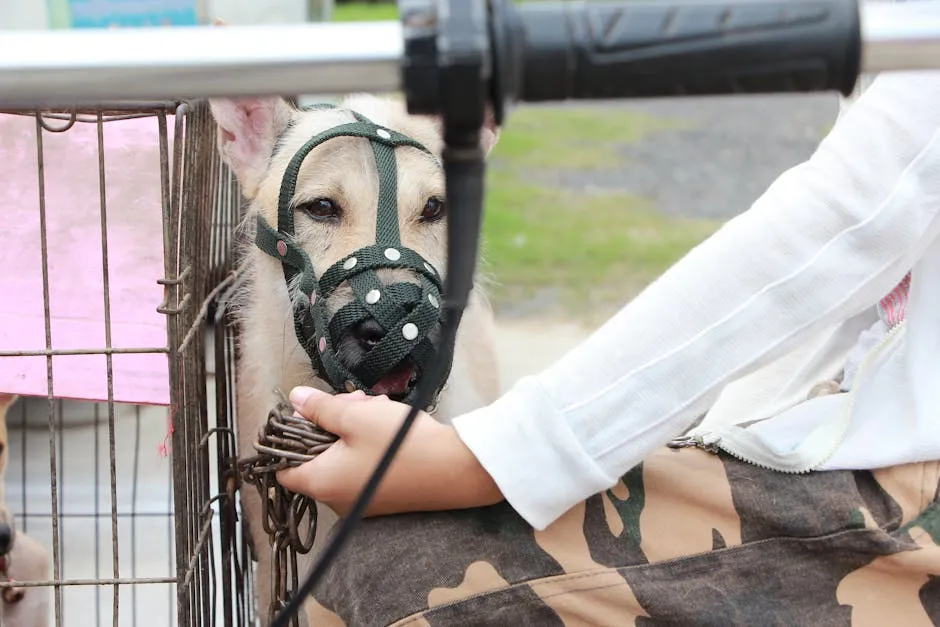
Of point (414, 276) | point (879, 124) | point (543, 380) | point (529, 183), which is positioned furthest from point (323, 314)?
point (529, 183)

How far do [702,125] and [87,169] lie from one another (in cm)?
1017

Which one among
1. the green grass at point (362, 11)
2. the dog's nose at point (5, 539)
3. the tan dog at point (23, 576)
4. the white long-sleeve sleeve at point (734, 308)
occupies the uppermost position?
the white long-sleeve sleeve at point (734, 308)

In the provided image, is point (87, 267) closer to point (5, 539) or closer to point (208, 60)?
point (5, 539)

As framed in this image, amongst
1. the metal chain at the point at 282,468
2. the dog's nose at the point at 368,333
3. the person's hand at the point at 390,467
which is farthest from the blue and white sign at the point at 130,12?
the person's hand at the point at 390,467

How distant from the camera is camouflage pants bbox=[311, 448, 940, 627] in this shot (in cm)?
138

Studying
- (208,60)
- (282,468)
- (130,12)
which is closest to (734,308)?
(282,468)

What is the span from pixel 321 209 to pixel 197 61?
156 centimetres

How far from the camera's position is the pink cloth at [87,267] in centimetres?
182

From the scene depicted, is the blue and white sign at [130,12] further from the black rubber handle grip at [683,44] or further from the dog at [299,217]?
the black rubber handle grip at [683,44]

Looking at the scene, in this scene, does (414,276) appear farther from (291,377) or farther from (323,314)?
(291,377)

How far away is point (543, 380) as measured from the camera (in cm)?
140

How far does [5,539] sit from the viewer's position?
2502 mm

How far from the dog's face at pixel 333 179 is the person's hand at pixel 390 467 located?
0.68 m

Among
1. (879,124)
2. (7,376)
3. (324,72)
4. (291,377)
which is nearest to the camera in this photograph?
(324,72)
